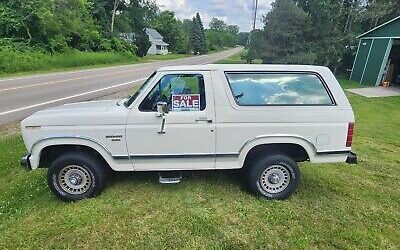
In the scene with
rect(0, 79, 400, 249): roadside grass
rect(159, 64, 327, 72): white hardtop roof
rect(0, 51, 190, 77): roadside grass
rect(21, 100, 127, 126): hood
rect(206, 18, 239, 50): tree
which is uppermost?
rect(159, 64, 327, 72): white hardtop roof

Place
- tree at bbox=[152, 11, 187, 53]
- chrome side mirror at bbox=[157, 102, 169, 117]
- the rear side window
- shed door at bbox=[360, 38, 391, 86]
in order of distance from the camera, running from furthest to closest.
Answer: tree at bbox=[152, 11, 187, 53]
shed door at bbox=[360, 38, 391, 86]
the rear side window
chrome side mirror at bbox=[157, 102, 169, 117]

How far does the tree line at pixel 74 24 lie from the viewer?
22.6 m

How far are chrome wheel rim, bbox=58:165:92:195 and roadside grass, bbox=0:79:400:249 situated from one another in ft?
0.63

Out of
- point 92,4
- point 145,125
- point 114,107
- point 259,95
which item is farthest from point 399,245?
point 92,4

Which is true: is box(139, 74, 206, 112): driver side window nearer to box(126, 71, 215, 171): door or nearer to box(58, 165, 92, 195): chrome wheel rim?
box(126, 71, 215, 171): door

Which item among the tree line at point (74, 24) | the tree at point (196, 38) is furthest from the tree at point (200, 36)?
the tree line at point (74, 24)

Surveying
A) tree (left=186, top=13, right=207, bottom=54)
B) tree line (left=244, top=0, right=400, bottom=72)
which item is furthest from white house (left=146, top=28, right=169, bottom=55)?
tree line (left=244, top=0, right=400, bottom=72)

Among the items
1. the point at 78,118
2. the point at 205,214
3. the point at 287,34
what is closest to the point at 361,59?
the point at 287,34

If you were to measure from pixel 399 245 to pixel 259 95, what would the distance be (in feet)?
7.51

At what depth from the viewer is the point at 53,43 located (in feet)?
80.6

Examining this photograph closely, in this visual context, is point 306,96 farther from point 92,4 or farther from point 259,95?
point 92,4

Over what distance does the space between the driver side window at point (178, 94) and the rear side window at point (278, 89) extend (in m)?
0.43

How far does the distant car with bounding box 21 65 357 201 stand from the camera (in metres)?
3.70

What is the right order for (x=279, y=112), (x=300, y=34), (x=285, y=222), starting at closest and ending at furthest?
(x=285, y=222) → (x=279, y=112) → (x=300, y=34)
